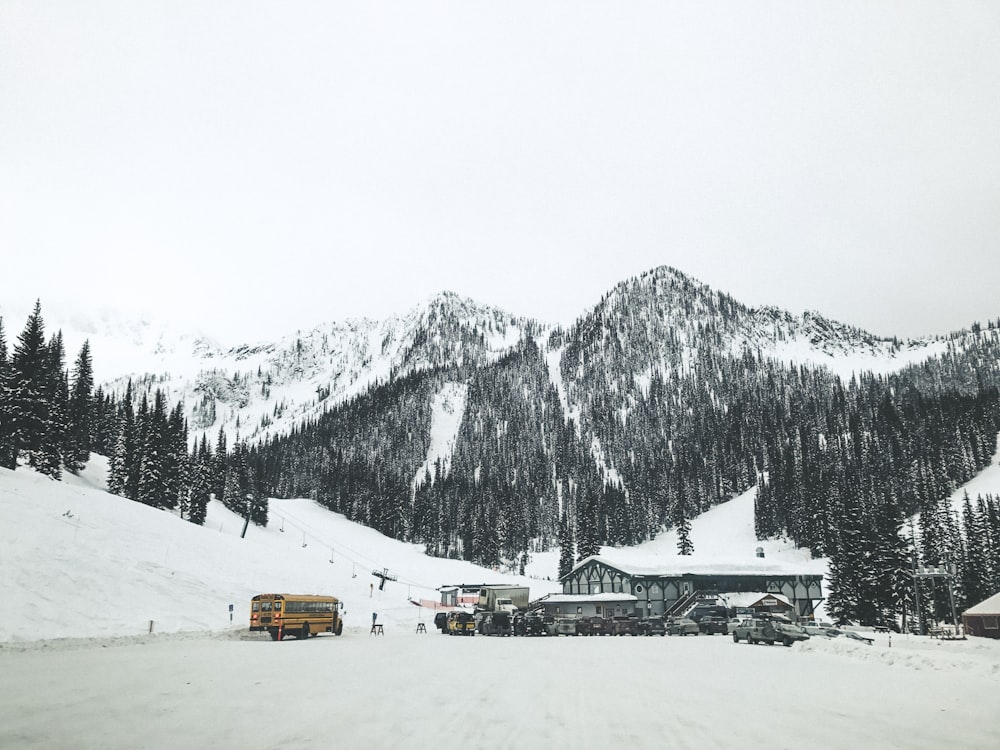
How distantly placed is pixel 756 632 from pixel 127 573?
116ft

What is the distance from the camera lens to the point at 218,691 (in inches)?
567

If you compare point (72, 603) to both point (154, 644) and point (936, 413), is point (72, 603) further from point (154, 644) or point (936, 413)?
point (936, 413)

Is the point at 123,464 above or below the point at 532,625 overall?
above

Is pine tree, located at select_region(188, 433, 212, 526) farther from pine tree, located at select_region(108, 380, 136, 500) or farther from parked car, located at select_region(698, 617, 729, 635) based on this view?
parked car, located at select_region(698, 617, 729, 635)

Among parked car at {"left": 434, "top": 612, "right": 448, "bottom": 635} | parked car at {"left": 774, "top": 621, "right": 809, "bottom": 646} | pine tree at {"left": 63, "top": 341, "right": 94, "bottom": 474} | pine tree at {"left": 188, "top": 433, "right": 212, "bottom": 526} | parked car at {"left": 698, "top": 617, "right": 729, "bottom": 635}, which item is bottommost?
parked car at {"left": 698, "top": 617, "right": 729, "bottom": 635}

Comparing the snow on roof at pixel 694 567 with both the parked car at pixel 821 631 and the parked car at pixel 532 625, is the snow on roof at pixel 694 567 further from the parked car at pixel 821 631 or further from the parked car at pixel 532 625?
the parked car at pixel 821 631

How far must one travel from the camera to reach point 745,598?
6353cm

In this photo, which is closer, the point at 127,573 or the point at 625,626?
the point at 127,573

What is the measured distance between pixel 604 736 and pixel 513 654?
18.7 m

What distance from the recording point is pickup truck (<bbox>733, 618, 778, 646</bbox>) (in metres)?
36.5

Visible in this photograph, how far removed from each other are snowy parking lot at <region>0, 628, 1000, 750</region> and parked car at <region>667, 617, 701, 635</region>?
83.6 feet

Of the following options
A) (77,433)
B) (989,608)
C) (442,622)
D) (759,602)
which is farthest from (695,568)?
(77,433)

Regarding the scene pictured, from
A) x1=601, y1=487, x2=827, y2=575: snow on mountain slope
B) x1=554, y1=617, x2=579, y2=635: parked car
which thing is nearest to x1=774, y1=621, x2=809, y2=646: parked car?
A: x1=554, y1=617, x2=579, y2=635: parked car

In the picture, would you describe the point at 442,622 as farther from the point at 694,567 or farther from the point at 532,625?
the point at 694,567
